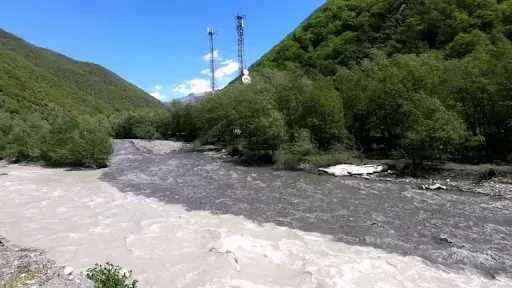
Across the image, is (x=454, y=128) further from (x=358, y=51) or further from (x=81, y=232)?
(x=358, y=51)

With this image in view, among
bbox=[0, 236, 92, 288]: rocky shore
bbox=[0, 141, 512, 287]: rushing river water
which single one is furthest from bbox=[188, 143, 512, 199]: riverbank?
bbox=[0, 236, 92, 288]: rocky shore

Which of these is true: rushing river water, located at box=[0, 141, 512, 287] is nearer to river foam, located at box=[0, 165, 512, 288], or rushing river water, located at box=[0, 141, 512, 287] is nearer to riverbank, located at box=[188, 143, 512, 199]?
river foam, located at box=[0, 165, 512, 288]

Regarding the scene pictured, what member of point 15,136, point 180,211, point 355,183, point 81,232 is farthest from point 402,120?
point 15,136

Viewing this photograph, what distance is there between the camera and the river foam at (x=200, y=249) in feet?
38.3

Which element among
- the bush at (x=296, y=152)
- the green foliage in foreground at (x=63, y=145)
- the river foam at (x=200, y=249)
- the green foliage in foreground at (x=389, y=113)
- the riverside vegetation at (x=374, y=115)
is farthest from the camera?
the green foliage in foreground at (x=63, y=145)

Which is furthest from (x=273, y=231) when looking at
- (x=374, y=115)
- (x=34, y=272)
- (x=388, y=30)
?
(x=388, y=30)

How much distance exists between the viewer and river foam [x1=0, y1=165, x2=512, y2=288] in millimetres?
11664

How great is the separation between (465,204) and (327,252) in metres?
10.5

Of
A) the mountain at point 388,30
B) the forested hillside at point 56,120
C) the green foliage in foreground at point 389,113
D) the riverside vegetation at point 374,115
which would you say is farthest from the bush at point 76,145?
the mountain at point 388,30

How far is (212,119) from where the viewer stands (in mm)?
57188

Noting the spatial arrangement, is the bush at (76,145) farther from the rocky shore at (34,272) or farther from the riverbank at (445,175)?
the rocky shore at (34,272)

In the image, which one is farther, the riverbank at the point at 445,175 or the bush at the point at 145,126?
the bush at the point at 145,126

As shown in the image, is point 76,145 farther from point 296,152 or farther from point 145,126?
point 145,126

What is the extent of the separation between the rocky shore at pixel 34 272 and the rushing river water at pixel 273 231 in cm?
79
